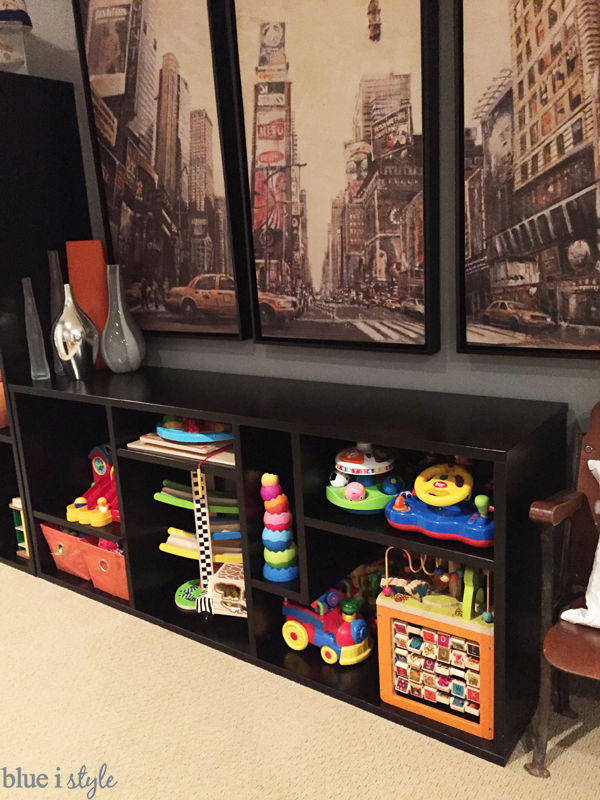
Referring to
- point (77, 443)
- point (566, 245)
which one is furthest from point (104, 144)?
point (566, 245)

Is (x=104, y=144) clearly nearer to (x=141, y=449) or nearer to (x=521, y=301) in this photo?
(x=141, y=449)

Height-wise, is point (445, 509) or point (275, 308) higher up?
point (275, 308)

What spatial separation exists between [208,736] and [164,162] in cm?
176

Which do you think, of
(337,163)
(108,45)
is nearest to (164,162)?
(108,45)

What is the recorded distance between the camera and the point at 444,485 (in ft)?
5.17

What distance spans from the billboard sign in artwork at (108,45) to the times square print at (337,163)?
499 millimetres

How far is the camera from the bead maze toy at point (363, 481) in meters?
1.71

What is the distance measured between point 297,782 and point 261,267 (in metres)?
1.44

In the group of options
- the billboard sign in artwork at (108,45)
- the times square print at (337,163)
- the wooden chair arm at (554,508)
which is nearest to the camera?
the wooden chair arm at (554,508)

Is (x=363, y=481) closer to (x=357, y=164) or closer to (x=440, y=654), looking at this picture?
(x=440, y=654)

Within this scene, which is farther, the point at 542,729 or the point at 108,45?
the point at 108,45

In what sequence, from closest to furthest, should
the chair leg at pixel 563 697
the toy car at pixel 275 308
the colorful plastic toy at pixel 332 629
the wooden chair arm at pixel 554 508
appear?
1. the wooden chair arm at pixel 554 508
2. the chair leg at pixel 563 697
3. the colorful plastic toy at pixel 332 629
4. the toy car at pixel 275 308

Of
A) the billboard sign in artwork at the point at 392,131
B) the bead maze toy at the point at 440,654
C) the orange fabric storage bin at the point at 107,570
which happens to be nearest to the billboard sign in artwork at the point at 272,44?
the billboard sign in artwork at the point at 392,131

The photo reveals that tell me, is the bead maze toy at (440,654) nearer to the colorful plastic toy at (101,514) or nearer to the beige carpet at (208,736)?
the beige carpet at (208,736)
